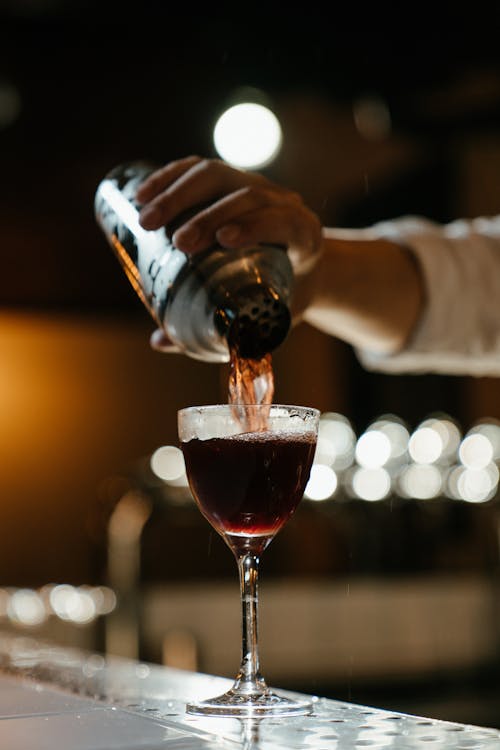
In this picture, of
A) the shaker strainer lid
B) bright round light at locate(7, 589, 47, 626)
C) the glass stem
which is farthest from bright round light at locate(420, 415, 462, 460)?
the glass stem

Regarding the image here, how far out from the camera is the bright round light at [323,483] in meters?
3.44

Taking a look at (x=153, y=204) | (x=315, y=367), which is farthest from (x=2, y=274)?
(x=153, y=204)

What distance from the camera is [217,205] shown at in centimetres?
94

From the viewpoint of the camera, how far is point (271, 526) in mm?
843

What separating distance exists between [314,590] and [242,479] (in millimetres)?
2665

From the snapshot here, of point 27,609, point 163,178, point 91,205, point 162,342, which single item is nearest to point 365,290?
point 162,342

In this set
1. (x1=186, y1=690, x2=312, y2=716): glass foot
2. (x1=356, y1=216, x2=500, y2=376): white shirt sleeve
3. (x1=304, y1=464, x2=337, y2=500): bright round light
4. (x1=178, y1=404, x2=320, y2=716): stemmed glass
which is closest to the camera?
(x1=186, y1=690, x2=312, y2=716): glass foot

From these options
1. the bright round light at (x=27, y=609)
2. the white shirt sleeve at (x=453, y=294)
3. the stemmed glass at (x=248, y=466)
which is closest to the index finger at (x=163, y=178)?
the stemmed glass at (x=248, y=466)

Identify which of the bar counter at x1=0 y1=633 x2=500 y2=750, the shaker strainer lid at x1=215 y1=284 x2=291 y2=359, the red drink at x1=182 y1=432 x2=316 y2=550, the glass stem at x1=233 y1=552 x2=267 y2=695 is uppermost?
the shaker strainer lid at x1=215 y1=284 x2=291 y2=359

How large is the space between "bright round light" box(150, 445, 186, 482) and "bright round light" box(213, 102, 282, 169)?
39.7 inches

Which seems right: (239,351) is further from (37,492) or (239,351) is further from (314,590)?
(37,492)

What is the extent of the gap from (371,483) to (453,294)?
2.09m

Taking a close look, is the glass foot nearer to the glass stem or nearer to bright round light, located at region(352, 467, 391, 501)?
the glass stem

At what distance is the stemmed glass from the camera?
0.81 metres
